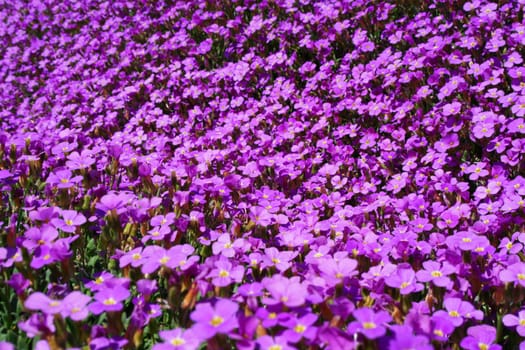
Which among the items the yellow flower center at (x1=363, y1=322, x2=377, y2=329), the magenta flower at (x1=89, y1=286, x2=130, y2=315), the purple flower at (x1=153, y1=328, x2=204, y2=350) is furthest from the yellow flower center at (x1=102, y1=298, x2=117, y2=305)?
the yellow flower center at (x1=363, y1=322, x2=377, y2=329)

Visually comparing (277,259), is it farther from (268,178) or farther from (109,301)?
(268,178)

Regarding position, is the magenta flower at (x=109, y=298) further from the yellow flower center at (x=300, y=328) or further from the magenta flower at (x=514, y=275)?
the magenta flower at (x=514, y=275)

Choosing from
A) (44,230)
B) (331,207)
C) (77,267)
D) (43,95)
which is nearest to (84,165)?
(77,267)

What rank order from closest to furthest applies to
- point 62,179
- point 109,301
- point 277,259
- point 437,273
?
point 109,301 → point 437,273 → point 277,259 → point 62,179

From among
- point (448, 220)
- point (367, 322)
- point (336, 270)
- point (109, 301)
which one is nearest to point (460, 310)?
point (336, 270)

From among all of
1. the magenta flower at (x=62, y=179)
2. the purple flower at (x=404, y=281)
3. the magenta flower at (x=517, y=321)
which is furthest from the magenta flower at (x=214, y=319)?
the magenta flower at (x=62, y=179)

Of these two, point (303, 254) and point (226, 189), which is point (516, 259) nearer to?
point (303, 254)
